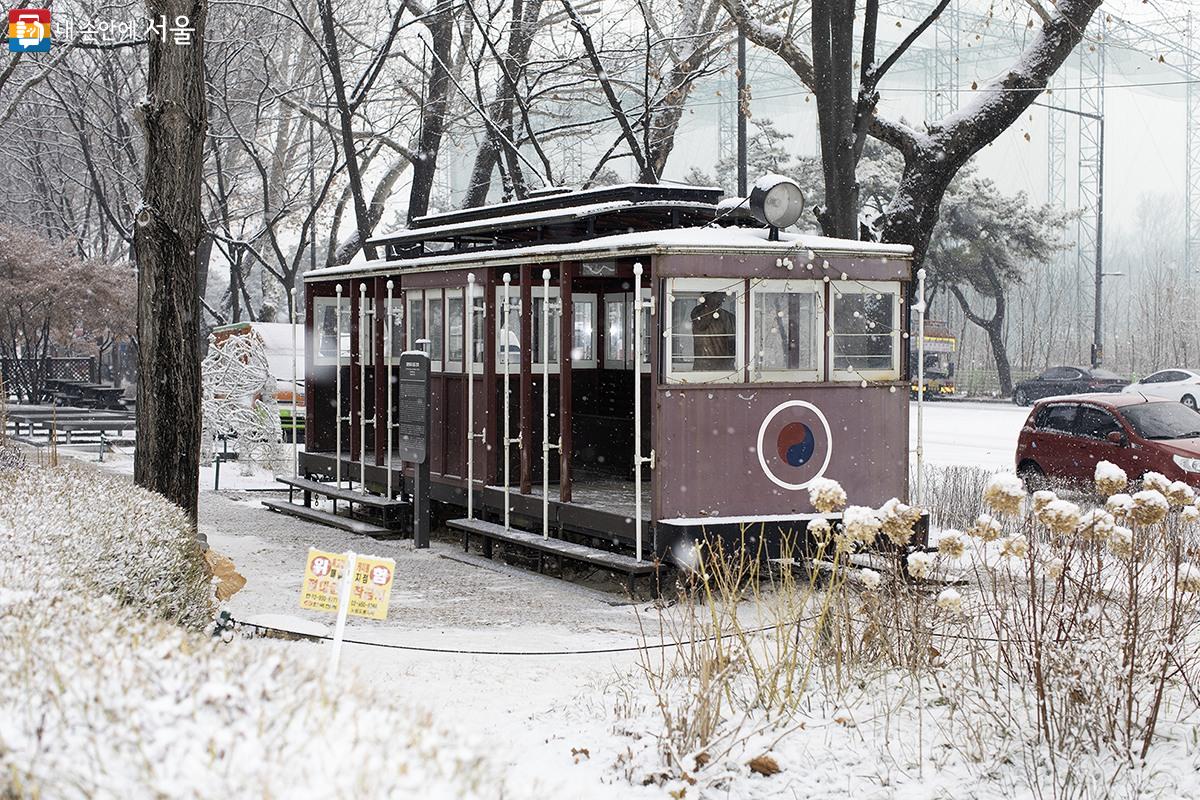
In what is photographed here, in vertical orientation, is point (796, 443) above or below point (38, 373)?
below

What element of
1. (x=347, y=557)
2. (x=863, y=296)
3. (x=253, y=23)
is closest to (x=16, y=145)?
(x=253, y=23)

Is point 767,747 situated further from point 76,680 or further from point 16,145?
point 16,145

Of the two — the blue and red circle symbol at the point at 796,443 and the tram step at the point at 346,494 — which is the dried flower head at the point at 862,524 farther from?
the tram step at the point at 346,494

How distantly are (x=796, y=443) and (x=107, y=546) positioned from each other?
601cm

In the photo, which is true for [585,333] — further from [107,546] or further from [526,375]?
[107,546]

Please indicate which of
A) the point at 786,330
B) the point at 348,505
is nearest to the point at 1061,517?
the point at 786,330

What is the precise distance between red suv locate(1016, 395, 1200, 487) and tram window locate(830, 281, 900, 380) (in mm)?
5823

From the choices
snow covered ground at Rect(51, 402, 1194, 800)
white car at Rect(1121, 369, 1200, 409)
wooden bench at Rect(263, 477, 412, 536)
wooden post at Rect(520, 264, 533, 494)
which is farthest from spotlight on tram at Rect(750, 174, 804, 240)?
white car at Rect(1121, 369, 1200, 409)

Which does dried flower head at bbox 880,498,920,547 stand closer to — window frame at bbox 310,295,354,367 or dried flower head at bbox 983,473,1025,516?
dried flower head at bbox 983,473,1025,516

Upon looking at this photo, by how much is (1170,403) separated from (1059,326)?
46.4 metres

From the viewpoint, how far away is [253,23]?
89.8ft

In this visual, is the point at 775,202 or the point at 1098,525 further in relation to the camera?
the point at 775,202

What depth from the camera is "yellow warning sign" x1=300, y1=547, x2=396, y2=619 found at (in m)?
6.73

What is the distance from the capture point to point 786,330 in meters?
11.4
